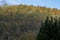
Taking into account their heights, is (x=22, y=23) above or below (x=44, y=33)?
above

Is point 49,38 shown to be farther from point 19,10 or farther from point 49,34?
point 19,10

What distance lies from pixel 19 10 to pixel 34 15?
1544mm

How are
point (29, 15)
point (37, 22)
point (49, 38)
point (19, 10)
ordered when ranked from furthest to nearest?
point (19, 10) < point (29, 15) < point (37, 22) < point (49, 38)

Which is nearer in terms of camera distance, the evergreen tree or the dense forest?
the evergreen tree

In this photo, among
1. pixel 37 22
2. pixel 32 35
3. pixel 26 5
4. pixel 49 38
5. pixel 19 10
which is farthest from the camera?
pixel 26 5

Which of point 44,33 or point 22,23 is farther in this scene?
point 22,23

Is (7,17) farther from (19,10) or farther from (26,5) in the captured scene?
(26,5)

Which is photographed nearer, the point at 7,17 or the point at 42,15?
the point at 7,17

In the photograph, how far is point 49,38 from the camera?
10180 millimetres

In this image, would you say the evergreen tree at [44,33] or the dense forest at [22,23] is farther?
the dense forest at [22,23]

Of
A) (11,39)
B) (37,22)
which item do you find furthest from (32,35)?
(37,22)

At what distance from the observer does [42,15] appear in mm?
16062

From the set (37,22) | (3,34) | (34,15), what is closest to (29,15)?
(34,15)

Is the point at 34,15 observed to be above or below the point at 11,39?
above
